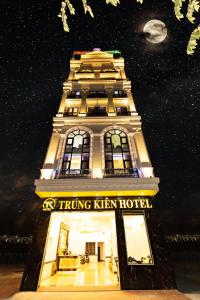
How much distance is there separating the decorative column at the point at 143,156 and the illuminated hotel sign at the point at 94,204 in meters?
1.86

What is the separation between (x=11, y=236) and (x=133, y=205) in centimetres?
12650

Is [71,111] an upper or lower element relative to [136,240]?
upper

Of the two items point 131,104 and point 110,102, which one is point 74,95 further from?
point 131,104

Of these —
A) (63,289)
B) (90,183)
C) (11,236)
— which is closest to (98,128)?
(90,183)

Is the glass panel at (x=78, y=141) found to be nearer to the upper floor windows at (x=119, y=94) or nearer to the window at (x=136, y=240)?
the upper floor windows at (x=119, y=94)

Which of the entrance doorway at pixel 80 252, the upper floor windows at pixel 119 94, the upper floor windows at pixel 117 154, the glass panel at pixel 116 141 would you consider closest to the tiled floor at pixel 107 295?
the entrance doorway at pixel 80 252

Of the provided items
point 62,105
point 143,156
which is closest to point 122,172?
point 143,156

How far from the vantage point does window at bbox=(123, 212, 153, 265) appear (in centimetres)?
859

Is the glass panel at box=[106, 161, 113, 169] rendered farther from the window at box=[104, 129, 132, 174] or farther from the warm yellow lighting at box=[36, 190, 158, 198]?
the warm yellow lighting at box=[36, 190, 158, 198]

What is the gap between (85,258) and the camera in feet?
49.8

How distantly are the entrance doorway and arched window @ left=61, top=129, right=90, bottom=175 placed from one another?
8.50 feet

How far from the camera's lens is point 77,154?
41.9 ft

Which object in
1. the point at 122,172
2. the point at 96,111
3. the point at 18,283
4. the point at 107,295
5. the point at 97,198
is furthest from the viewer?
the point at 96,111

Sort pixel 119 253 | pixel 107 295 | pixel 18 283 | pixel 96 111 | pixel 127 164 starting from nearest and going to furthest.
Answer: pixel 107 295 < pixel 119 253 < pixel 18 283 < pixel 127 164 < pixel 96 111
